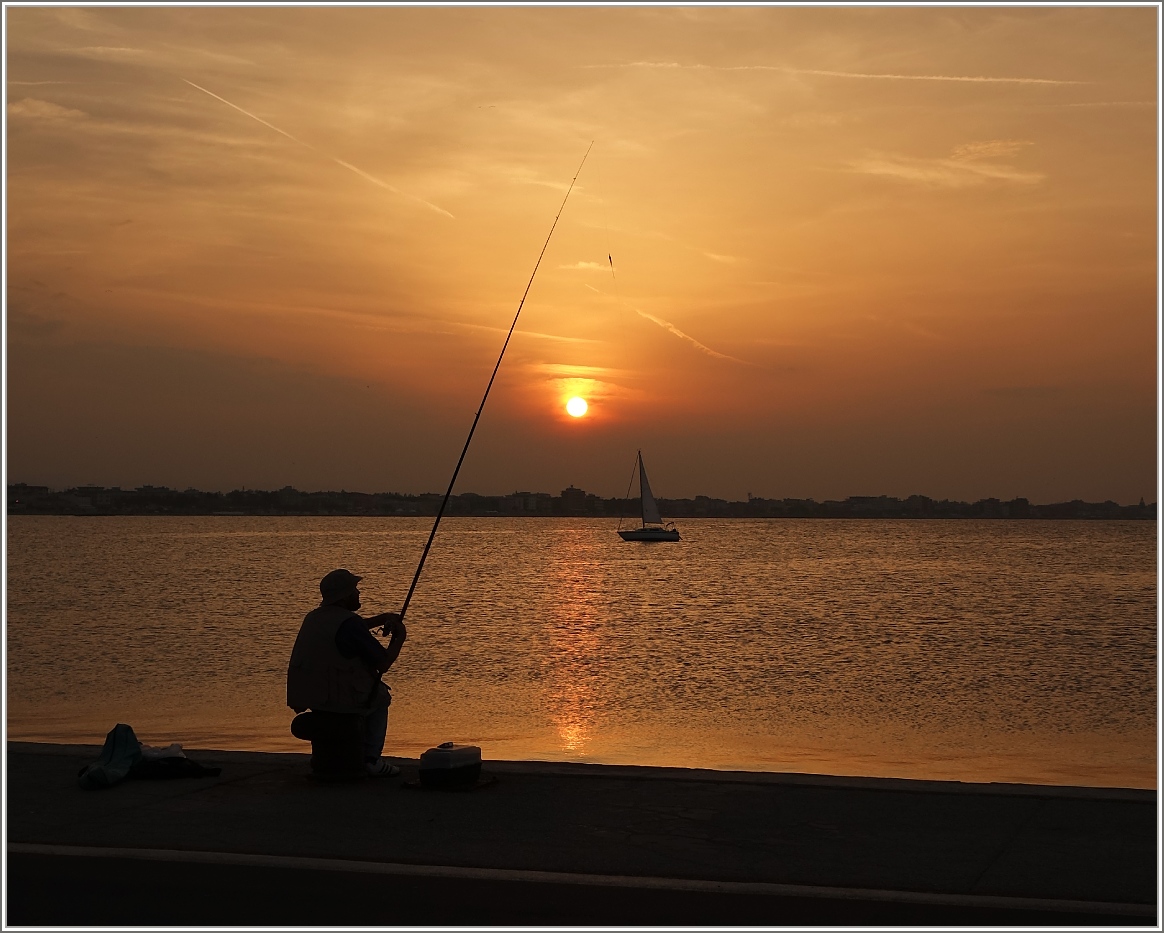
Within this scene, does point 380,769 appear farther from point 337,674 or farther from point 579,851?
point 579,851

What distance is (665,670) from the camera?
28.1 meters

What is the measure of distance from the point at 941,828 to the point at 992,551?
125 m

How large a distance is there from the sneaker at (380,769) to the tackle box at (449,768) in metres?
0.44

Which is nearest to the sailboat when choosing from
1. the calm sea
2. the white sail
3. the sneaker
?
the white sail

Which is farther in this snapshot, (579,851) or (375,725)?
(375,725)

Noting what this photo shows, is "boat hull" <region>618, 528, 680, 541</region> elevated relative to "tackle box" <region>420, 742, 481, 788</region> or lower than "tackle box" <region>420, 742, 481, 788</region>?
elevated

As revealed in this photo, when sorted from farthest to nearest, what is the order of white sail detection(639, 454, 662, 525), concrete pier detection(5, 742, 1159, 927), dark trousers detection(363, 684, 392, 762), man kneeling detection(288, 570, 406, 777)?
white sail detection(639, 454, 662, 525) < dark trousers detection(363, 684, 392, 762) < man kneeling detection(288, 570, 406, 777) < concrete pier detection(5, 742, 1159, 927)

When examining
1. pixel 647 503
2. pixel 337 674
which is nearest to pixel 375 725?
pixel 337 674

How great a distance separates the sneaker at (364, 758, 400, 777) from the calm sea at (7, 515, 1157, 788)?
24.8 feet

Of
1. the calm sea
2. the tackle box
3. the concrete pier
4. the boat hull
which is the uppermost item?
the boat hull

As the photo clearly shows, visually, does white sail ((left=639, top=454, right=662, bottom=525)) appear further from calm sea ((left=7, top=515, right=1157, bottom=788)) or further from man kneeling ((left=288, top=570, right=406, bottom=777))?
man kneeling ((left=288, top=570, right=406, bottom=777))

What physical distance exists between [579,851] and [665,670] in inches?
877

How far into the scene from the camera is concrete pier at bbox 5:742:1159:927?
520 cm

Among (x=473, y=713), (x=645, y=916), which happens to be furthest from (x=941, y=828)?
(x=473, y=713)
